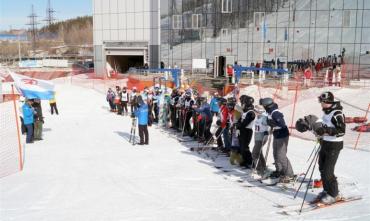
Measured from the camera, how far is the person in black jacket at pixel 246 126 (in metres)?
10.1

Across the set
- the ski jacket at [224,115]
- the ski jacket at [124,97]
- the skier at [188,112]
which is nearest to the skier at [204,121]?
Result: the skier at [188,112]

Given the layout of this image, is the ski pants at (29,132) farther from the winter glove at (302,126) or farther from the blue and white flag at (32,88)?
the winter glove at (302,126)

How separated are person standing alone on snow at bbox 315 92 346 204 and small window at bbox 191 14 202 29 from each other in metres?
Answer: 35.3

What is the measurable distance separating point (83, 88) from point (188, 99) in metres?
21.8

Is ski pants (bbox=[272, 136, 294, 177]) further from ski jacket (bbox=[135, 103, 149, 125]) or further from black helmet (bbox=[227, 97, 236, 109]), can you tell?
ski jacket (bbox=[135, 103, 149, 125])

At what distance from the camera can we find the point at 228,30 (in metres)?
40.7

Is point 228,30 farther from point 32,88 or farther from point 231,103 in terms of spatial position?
point 231,103

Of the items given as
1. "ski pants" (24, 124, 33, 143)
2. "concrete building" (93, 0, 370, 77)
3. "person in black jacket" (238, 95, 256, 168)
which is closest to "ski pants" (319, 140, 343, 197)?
"person in black jacket" (238, 95, 256, 168)

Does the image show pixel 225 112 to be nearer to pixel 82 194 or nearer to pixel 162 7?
pixel 82 194

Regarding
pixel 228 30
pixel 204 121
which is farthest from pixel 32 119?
pixel 228 30

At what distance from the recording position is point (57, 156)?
12078mm

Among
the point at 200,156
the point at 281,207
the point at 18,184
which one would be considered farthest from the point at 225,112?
the point at 18,184

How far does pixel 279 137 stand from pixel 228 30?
33060mm

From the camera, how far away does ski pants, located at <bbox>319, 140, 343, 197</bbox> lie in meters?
7.24
